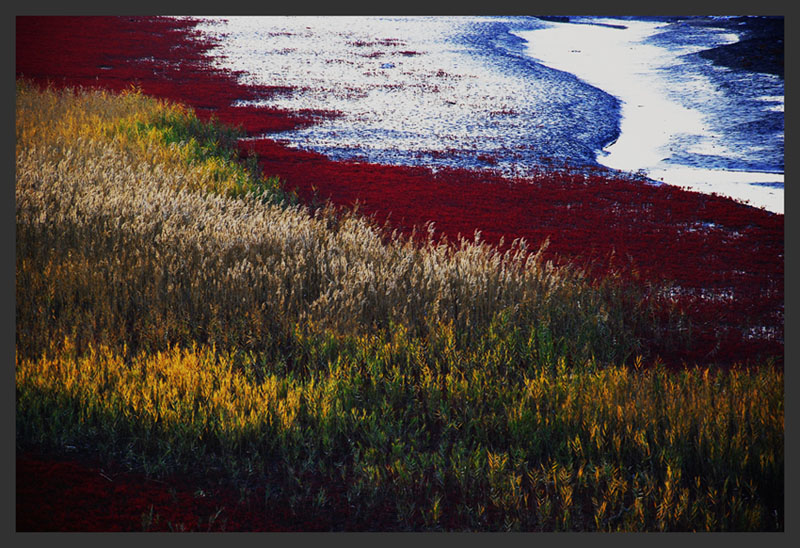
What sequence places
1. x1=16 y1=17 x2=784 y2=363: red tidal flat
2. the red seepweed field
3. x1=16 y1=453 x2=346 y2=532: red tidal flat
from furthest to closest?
x1=16 y1=17 x2=784 y2=363: red tidal flat < the red seepweed field < x1=16 y1=453 x2=346 y2=532: red tidal flat

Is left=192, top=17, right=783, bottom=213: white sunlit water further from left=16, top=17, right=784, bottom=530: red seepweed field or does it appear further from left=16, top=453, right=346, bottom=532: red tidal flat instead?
left=16, top=453, right=346, bottom=532: red tidal flat

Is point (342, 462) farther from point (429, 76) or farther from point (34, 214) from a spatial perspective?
point (429, 76)

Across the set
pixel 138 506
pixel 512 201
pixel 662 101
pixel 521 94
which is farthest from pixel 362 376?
pixel 521 94

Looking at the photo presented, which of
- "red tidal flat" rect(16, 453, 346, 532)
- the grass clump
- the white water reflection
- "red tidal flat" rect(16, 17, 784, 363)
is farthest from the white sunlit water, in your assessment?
"red tidal flat" rect(16, 453, 346, 532)

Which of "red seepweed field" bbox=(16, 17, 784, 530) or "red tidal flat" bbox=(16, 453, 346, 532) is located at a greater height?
"red seepweed field" bbox=(16, 17, 784, 530)

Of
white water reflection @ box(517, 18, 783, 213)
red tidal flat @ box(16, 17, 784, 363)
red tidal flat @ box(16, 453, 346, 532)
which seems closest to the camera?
red tidal flat @ box(16, 453, 346, 532)

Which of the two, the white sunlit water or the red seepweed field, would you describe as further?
the white sunlit water

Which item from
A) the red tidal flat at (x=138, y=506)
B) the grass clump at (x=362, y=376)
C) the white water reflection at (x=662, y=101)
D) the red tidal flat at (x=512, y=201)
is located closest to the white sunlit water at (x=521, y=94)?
the white water reflection at (x=662, y=101)
